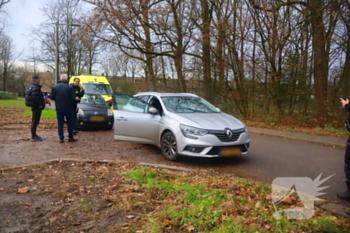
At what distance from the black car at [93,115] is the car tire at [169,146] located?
5.15m

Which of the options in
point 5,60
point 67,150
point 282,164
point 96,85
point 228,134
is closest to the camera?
point 228,134

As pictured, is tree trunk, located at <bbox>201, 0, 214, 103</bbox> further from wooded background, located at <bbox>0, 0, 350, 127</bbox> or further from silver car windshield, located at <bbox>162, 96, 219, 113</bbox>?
silver car windshield, located at <bbox>162, 96, 219, 113</bbox>

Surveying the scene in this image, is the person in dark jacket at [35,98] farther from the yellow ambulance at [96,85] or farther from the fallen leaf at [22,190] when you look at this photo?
the yellow ambulance at [96,85]

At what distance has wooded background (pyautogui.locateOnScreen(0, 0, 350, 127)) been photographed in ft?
43.5

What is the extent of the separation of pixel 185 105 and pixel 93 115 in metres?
5.03

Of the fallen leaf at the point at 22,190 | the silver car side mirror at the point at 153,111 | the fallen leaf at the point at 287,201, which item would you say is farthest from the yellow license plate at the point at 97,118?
the fallen leaf at the point at 287,201

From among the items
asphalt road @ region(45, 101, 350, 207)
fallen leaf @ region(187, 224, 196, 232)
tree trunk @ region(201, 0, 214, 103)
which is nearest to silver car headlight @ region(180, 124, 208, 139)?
asphalt road @ region(45, 101, 350, 207)

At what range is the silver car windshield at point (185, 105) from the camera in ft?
23.6

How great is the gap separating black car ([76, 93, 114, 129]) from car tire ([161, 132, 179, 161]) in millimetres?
5150

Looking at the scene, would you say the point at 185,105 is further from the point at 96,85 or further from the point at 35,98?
the point at 96,85

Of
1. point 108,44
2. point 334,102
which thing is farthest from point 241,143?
point 108,44

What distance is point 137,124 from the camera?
742 cm

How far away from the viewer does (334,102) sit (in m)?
12.8

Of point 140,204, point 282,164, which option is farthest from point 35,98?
point 282,164
